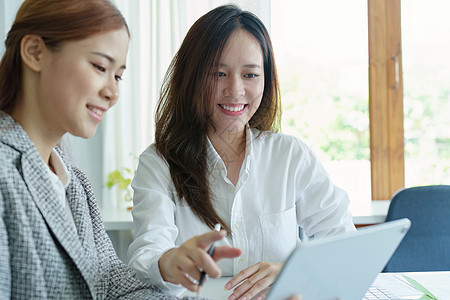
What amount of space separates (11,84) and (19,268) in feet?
0.97

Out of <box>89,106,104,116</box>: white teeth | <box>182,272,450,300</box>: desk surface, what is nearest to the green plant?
<box>182,272,450,300</box>: desk surface

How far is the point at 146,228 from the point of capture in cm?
124

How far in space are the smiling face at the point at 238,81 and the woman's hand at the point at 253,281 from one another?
0.44 metres

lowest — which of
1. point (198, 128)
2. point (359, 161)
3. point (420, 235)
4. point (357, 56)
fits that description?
point (420, 235)

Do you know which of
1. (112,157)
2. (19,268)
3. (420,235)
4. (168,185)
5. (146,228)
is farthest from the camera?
(112,157)

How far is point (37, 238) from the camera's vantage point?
0.76 metres

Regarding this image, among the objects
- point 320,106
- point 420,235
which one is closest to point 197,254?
point 420,235

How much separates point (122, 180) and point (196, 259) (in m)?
1.84

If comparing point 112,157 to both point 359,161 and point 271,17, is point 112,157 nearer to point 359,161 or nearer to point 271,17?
point 271,17

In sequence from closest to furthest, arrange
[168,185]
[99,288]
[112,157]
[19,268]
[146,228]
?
1. [19,268]
2. [99,288]
3. [146,228]
4. [168,185]
5. [112,157]

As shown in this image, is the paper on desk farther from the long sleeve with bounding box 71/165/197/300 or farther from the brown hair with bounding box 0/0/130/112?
the brown hair with bounding box 0/0/130/112

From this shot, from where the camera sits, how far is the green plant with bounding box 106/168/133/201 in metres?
2.53

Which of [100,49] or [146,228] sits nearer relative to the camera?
[100,49]

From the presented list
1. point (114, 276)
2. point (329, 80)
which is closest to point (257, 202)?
point (114, 276)
